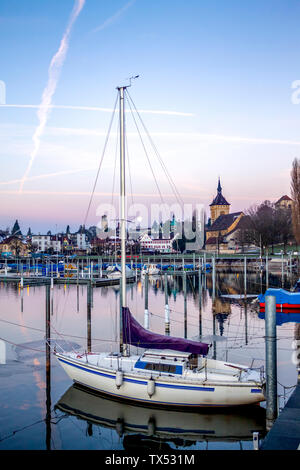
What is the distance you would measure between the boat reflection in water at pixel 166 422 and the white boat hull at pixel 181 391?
408 millimetres

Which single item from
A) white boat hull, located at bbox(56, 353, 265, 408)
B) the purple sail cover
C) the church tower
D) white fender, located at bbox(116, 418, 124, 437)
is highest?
the church tower

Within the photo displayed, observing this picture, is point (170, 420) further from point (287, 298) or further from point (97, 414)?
point (287, 298)

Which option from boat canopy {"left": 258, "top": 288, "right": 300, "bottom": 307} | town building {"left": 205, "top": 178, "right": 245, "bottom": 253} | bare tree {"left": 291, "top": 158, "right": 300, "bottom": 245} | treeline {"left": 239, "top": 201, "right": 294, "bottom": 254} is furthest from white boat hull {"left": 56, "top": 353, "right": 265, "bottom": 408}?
town building {"left": 205, "top": 178, "right": 245, "bottom": 253}

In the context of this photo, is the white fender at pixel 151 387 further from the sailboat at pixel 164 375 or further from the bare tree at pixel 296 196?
the bare tree at pixel 296 196

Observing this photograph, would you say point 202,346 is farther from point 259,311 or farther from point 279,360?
point 259,311

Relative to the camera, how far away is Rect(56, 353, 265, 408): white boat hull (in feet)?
52.1

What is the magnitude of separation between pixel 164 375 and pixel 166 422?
1743 millimetres

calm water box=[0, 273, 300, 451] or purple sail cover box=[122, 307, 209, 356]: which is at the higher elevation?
purple sail cover box=[122, 307, 209, 356]

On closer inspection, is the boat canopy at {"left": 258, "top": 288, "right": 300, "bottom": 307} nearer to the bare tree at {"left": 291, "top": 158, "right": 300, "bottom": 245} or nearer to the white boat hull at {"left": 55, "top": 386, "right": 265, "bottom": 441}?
the bare tree at {"left": 291, "top": 158, "right": 300, "bottom": 245}

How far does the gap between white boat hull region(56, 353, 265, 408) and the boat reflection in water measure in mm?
408

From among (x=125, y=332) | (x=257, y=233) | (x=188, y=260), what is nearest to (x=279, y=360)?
(x=125, y=332)

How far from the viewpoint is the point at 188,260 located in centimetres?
12669

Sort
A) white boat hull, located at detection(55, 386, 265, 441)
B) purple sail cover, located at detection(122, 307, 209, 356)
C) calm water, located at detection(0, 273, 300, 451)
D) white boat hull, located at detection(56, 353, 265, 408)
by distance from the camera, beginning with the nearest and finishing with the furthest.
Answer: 1. calm water, located at detection(0, 273, 300, 451)
2. white boat hull, located at detection(55, 386, 265, 441)
3. white boat hull, located at detection(56, 353, 265, 408)
4. purple sail cover, located at detection(122, 307, 209, 356)

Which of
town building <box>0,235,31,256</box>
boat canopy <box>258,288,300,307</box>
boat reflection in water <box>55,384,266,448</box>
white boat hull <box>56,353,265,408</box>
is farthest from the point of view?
town building <box>0,235,31,256</box>
